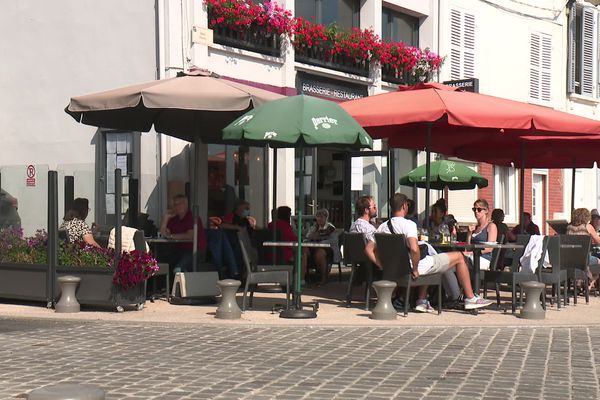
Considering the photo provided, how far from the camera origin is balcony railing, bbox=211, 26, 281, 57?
16.3 m

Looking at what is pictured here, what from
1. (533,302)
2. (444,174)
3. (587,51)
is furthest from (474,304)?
(587,51)

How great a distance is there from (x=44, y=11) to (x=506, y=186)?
1308 centimetres

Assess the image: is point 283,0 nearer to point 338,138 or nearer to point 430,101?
point 430,101

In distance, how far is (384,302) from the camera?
10.1 m

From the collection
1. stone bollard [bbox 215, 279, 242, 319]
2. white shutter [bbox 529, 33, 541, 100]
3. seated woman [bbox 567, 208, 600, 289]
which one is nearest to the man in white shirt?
stone bollard [bbox 215, 279, 242, 319]

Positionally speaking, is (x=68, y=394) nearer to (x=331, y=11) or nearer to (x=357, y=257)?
(x=357, y=257)

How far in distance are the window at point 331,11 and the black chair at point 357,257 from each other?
8.29 meters

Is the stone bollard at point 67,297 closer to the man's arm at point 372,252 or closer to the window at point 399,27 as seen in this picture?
the man's arm at point 372,252

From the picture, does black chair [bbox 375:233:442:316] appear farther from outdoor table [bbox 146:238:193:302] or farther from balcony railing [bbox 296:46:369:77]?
balcony railing [bbox 296:46:369:77]

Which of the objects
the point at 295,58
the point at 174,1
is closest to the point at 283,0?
the point at 295,58

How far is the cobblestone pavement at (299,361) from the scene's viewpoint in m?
6.11

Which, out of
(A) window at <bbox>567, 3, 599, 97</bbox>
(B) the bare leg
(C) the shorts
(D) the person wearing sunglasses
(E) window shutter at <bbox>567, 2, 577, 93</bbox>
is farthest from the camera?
(A) window at <bbox>567, 3, 599, 97</bbox>

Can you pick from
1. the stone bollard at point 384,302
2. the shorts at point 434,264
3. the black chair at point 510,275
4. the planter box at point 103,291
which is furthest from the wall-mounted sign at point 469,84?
the planter box at point 103,291

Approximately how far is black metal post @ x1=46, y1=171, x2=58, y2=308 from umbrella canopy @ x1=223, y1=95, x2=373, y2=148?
240cm
